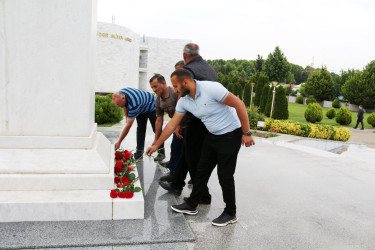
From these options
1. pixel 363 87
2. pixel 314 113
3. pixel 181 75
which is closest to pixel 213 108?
pixel 181 75

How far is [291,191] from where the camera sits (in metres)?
4.17

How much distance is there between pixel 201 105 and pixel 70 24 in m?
1.44

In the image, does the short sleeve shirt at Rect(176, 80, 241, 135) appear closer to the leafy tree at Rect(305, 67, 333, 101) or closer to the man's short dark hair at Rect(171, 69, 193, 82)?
the man's short dark hair at Rect(171, 69, 193, 82)

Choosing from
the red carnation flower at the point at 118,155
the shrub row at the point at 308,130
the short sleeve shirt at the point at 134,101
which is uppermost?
the short sleeve shirt at the point at 134,101

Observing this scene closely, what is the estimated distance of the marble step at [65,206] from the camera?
2697 mm

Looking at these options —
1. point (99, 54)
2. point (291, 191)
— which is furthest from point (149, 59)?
point (291, 191)

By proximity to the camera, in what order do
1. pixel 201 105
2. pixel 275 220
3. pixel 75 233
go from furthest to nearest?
pixel 275 220
pixel 201 105
pixel 75 233

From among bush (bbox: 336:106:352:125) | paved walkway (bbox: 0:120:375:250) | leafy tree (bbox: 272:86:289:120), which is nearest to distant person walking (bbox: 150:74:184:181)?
paved walkway (bbox: 0:120:375:250)

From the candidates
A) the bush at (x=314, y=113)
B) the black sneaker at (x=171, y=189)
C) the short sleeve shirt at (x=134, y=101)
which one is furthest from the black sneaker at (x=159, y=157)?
the bush at (x=314, y=113)

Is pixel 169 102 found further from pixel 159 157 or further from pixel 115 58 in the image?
pixel 115 58

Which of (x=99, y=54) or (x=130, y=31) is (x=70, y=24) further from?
(x=130, y=31)

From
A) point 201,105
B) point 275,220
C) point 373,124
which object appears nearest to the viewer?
point 201,105

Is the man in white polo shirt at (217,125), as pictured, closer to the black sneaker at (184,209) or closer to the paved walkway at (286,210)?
the black sneaker at (184,209)

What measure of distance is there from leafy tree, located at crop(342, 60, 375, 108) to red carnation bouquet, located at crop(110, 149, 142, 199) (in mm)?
34691
